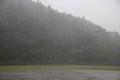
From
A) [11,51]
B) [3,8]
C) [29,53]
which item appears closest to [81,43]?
[29,53]

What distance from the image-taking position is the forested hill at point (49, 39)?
2789 cm

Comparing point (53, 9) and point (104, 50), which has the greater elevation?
point (53, 9)

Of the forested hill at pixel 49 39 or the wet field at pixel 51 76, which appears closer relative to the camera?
the wet field at pixel 51 76

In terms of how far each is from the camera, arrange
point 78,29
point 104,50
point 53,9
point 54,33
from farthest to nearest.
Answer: point 53,9
point 78,29
point 54,33
point 104,50

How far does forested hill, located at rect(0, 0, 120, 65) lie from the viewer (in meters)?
27.9

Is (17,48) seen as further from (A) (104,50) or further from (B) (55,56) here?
(A) (104,50)

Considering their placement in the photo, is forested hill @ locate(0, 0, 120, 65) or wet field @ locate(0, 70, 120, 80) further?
forested hill @ locate(0, 0, 120, 65)

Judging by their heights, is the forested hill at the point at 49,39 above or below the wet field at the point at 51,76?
above

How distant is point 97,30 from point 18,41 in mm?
17967

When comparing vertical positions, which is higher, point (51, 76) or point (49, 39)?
point (49, 39)

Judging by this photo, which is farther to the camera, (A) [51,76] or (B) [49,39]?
(B) [49,39]

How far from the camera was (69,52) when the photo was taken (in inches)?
1201

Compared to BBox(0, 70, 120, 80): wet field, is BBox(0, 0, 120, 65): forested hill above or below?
above

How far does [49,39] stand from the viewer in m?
33.8
